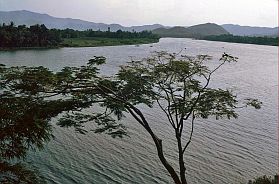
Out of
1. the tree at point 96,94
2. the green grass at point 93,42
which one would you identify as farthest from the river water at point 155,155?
the green grass at point 93,42

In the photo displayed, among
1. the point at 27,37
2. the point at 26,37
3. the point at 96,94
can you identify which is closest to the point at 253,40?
the point at 27,37

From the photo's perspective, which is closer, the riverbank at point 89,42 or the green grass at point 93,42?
the riverbank at point 89,42

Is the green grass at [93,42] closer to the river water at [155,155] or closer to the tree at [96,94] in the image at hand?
the river water at [155,155]

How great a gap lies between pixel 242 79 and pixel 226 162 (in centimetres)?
2582

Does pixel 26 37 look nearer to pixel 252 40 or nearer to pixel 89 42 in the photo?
pixel 89 42

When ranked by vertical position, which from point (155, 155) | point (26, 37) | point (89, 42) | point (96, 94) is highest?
point (26, 37)

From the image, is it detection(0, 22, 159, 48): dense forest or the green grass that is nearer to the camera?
detection(0, 22, 159, 48): dense forest

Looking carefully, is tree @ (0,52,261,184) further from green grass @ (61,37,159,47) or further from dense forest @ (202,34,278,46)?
dense forest @ (202,34,278,46)

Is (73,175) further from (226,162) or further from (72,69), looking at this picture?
(226,162)

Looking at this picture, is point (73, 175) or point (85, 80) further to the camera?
point (73, 175)

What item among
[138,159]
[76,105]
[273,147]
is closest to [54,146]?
[138,159]

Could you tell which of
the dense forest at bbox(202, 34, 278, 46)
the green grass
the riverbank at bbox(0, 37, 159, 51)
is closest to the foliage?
the riverbank at bbox(0, 37, 159, 51)

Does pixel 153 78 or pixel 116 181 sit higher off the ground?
pixel 153 78

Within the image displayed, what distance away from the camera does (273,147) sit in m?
19.6
